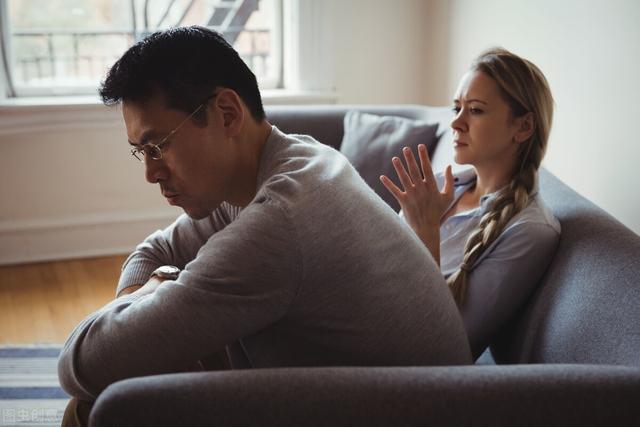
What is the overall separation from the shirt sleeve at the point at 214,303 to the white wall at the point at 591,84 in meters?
1.43

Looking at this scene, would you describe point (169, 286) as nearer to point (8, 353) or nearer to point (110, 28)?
point (8, 353)

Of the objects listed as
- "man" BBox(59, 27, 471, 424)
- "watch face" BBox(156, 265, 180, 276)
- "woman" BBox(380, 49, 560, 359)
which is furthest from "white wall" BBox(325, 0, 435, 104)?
"man" BBox(59, 27, 471, 424)

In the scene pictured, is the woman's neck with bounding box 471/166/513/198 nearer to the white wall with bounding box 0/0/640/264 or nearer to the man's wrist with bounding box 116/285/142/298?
the white wall with bounding box 0/0/640/264

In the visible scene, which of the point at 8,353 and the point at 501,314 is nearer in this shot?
the point at 501,314

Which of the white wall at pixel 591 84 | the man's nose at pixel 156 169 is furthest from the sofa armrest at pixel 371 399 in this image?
the white wall at pixel 591 84

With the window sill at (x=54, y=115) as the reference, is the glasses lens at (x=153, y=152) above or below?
above

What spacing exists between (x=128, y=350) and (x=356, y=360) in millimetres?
352

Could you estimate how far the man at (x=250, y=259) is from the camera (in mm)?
1069

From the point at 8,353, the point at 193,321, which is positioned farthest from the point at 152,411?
the point at 8,353

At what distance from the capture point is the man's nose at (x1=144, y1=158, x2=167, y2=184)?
1295 millimetres

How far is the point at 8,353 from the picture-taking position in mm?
2578

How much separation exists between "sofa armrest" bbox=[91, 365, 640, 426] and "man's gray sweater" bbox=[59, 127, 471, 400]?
105 mm

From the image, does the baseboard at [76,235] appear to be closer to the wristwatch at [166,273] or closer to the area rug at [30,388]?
the area rug at [30,388]

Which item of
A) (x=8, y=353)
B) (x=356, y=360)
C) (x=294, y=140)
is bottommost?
(x=8, y=353)
